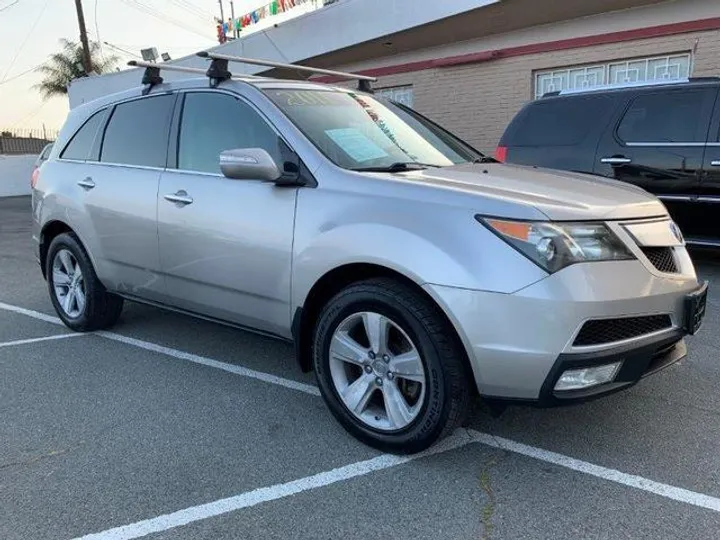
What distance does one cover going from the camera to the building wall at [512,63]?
9.41 m

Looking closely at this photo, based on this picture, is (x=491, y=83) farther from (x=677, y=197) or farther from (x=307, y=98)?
(x=307, y=98)

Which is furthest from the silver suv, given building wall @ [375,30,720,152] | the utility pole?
the utility pole

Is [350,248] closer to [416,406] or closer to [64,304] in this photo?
[416,406]

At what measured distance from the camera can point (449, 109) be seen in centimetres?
1263

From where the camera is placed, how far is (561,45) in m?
10.8

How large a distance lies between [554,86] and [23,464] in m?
10.3

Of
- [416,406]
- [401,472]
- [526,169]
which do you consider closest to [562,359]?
[416,406]

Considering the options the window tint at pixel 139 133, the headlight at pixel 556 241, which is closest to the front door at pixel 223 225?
the window tint at pixel 139 133

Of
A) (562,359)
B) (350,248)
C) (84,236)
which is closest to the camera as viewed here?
(562,359)

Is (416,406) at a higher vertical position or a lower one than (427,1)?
lower

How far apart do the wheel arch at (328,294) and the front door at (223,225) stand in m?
0.12

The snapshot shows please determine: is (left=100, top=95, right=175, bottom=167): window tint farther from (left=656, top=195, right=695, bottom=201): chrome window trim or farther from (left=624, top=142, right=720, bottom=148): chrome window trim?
(left=656, top=195, right=695, bottom=201): chrome window trim

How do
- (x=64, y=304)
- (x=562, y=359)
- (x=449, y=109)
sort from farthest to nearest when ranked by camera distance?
1. (x=449, y=109)
2. (x=64, y=304)
3. (x=562, y=359)

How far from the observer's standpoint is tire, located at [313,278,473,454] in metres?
2.95
